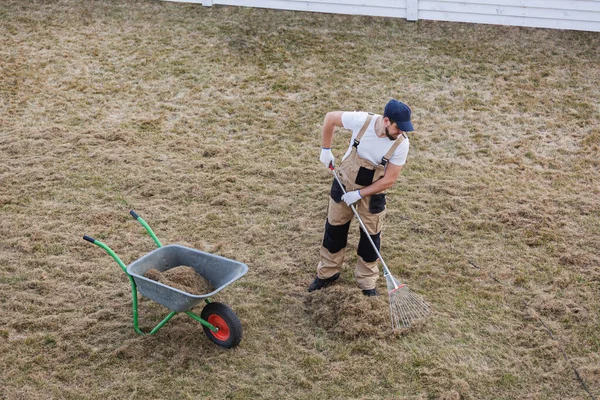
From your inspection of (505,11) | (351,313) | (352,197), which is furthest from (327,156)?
(505,11)

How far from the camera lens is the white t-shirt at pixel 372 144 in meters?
4.64

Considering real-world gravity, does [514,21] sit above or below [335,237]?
above

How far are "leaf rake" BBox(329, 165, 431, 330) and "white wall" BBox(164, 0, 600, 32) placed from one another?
5.46 m

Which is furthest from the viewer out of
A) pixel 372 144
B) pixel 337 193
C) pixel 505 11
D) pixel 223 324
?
pixel 505 11

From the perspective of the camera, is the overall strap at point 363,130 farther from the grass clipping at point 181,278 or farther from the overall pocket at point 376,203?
the grass clipping at point 181,278

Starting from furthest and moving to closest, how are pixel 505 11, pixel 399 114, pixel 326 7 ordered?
pixel 326 7, pixel 505 11, pixel 399 114

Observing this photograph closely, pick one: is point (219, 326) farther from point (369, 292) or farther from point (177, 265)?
point (369, 292)

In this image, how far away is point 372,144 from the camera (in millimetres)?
4652

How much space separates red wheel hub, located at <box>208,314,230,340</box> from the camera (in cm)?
452

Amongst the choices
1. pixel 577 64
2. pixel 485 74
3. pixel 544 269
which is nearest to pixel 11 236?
pixel 544 269

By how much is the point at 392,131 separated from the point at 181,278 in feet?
5.68

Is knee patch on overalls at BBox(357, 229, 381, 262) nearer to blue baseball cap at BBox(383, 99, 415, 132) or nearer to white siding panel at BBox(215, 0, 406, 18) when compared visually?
blue baseball cap at BBox(383, 99, 415, 132)

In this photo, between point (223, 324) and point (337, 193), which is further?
point (337, 193)

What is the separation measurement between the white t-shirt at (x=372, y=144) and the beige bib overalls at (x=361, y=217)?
0.09ft
